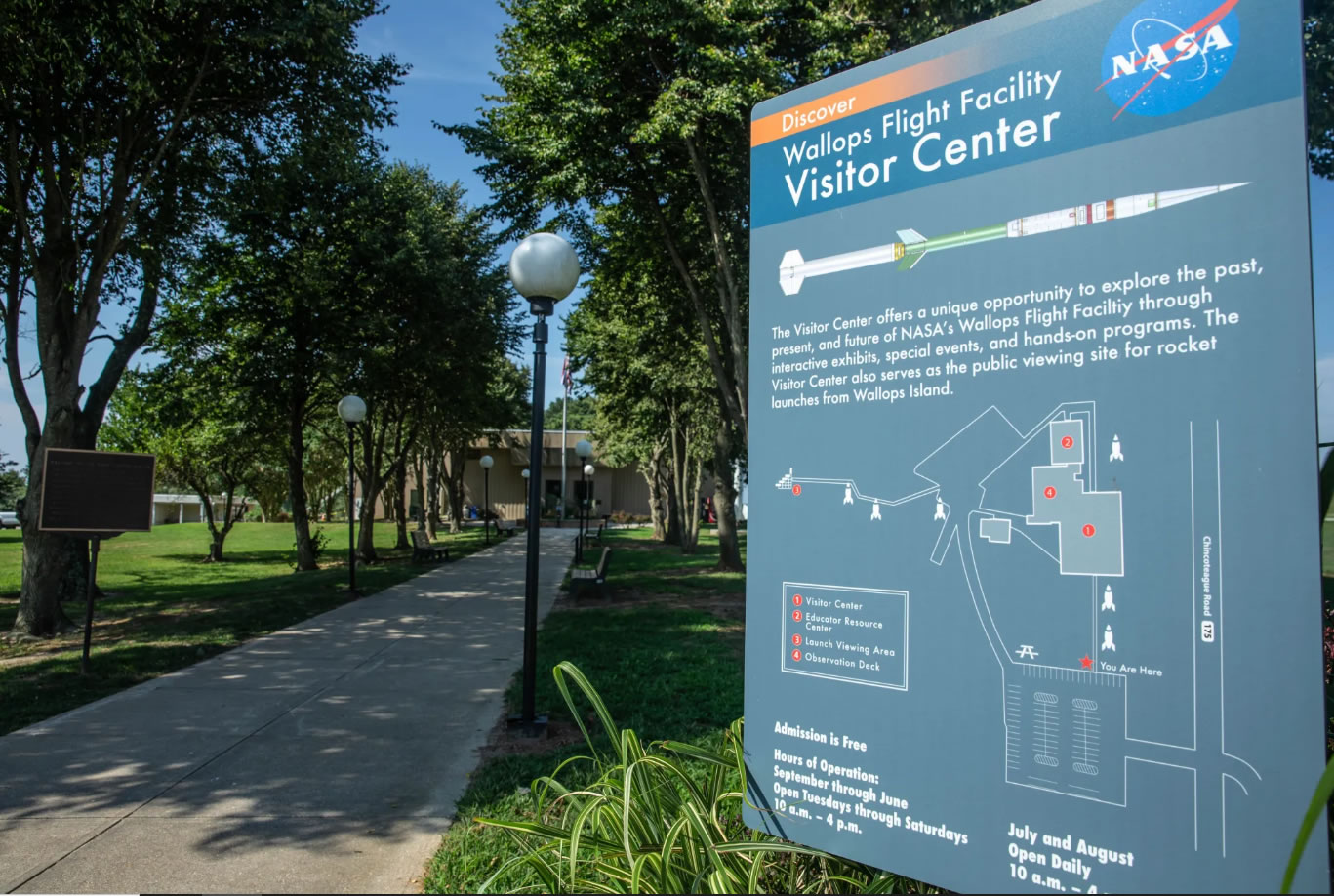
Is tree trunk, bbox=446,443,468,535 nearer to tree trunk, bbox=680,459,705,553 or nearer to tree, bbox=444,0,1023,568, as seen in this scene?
tree trunk, bbox=680,459,705,553

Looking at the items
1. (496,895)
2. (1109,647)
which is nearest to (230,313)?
(496,895)

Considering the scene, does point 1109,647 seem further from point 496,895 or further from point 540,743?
point 540,743

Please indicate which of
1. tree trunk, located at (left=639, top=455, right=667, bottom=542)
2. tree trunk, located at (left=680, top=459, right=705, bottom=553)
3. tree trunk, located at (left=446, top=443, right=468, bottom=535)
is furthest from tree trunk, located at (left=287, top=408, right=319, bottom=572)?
tree trunk, located at (left=446, top=443, right=468, bottom=535)

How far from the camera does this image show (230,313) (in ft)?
60.1

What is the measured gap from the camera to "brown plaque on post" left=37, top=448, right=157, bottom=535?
8.00m

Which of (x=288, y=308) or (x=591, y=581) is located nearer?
(x=591, y=581)

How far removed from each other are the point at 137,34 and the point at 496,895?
999 centimetres

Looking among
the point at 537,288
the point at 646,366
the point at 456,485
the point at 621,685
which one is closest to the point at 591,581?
the point at 621,685

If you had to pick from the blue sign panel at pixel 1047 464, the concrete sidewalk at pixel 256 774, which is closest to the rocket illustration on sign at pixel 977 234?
the blue sign panel at pixel 1047 464

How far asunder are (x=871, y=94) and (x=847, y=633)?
5.90 ft

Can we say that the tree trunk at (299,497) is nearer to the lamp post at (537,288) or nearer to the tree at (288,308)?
the tree at (288,308)

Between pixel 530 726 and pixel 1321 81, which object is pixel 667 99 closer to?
pixel 1321 81

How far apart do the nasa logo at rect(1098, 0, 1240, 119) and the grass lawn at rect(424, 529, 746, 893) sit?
3.38 meters

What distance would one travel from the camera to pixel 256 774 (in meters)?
4.91
